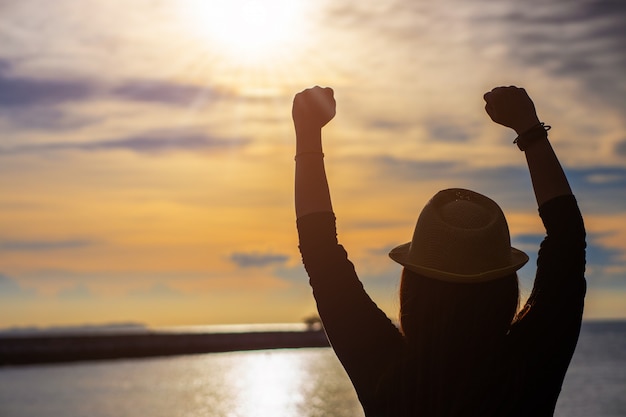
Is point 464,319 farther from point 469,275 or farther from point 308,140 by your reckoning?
point 308,140

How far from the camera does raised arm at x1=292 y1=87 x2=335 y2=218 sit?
2246mm

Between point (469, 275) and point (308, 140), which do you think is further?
point (308, 140)

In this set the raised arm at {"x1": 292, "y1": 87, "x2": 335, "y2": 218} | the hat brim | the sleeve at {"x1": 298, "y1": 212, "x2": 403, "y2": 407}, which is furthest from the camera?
the raised arm at {"x1": 292, "y1": 87, "x2": 335, "y2": 218}

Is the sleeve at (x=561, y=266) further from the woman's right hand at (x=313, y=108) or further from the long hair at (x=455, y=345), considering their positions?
the woman's right hand at (x=313, y=108)

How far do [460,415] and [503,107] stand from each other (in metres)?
0.83

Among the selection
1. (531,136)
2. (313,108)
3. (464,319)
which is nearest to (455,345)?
(464,319)

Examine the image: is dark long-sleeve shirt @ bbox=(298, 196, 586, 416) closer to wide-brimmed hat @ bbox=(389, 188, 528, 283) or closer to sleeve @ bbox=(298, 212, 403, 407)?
sleeve @ bbox=(298, 212, 403, 407)

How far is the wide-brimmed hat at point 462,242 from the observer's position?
200 cm

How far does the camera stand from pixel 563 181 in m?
2.19

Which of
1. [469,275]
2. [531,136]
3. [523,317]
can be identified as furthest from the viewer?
[531,136]

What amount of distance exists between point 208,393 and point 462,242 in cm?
6438

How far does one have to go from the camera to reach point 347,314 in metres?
2.13

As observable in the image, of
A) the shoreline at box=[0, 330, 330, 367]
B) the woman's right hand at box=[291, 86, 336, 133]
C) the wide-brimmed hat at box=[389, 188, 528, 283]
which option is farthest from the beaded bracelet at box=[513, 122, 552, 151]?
the shoreline at box=[0, 330, 330, 367]

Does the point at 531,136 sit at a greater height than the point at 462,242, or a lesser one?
greater
